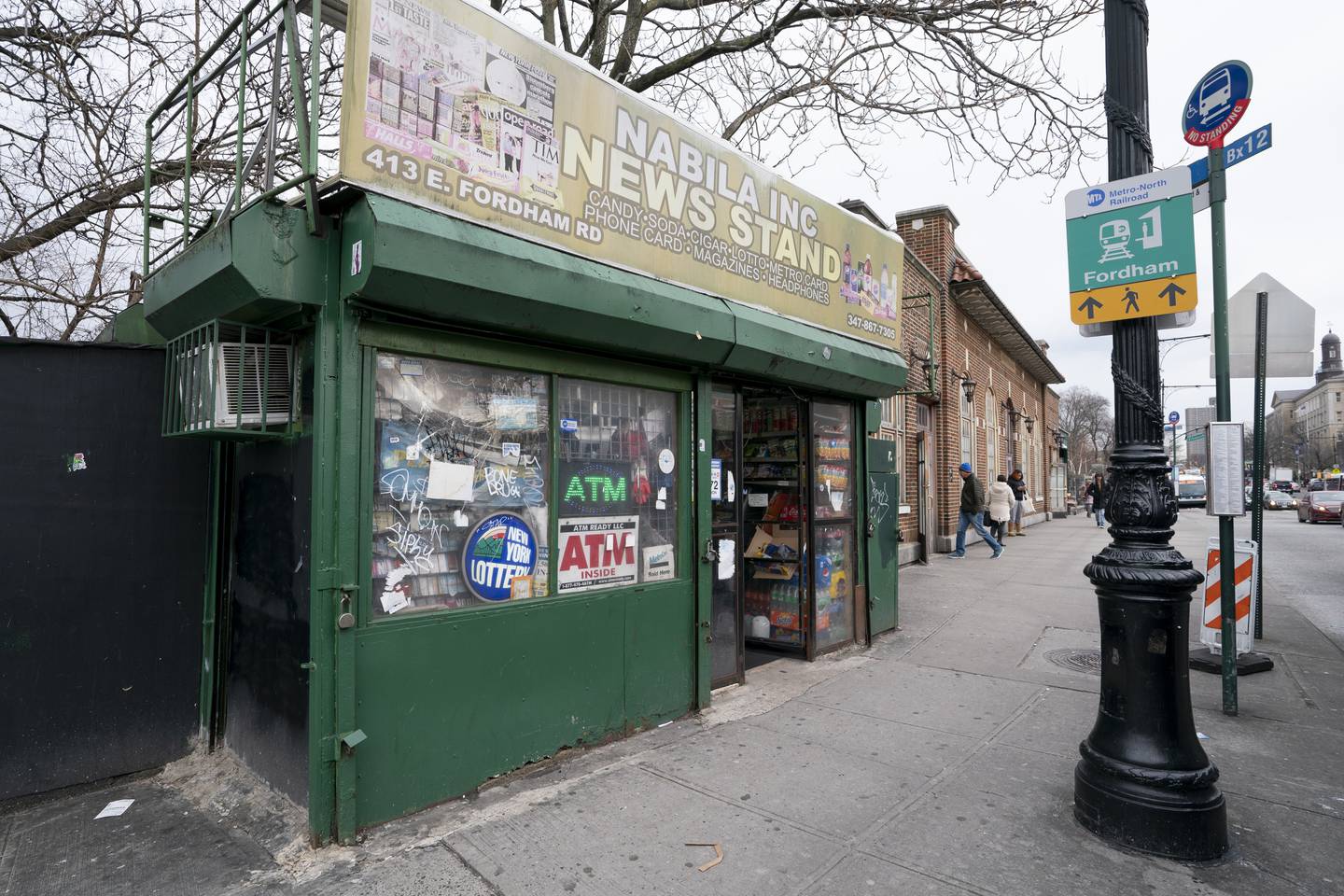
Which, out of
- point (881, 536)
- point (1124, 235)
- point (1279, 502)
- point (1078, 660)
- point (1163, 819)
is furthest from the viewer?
point (1279, 502)

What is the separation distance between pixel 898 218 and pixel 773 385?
1019 centimetres

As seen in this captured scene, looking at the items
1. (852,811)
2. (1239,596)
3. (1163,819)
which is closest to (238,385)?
(852,811)

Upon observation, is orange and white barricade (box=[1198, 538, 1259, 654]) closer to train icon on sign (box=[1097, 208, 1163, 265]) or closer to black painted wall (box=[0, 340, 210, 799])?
train icon on sign (box=[1097, 208, 1163, 265])

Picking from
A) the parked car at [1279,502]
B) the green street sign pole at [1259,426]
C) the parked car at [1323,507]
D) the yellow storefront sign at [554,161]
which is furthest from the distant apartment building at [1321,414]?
the yellow storefront sign at [554,161]

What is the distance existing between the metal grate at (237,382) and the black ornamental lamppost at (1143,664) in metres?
4.16

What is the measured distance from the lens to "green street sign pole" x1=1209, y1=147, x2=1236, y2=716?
4.58 metres

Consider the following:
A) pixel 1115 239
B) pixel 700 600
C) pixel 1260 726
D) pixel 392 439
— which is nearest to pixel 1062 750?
pixel 1260 726

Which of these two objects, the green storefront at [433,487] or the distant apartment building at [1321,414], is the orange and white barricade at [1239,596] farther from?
the distant apartment building at [1321,414]

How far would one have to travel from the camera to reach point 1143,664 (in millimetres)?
3422

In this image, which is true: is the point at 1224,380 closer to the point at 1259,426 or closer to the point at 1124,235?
the point at 1124,235

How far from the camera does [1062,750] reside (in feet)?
14.4

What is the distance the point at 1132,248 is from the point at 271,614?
4.97 m

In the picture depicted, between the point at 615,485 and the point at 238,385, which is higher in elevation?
the point at 238,385

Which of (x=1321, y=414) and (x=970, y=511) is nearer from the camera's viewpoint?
(x=970, y=511)
